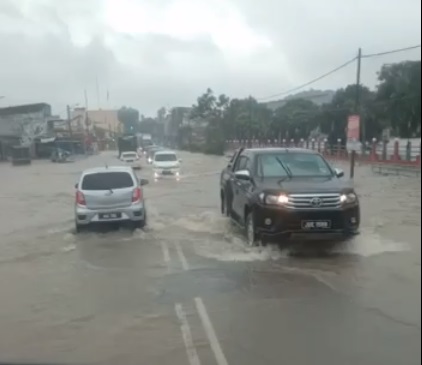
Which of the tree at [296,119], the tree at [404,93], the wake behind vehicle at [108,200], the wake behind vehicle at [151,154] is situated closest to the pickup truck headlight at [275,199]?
the wake behind vehicle at [108,200]

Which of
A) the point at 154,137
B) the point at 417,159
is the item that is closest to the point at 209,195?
the point at 417,159

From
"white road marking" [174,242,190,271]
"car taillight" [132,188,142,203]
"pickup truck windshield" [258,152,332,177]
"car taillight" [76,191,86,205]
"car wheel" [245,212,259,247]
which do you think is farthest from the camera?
"car taillight" [132,188,142,203]

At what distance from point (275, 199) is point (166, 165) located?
2434cm

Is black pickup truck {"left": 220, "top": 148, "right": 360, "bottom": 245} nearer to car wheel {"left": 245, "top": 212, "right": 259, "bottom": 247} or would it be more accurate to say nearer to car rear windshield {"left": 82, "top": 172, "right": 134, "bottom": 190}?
car wheel {"left": 245, "top": 212, "right": 259, "bottom": 247}

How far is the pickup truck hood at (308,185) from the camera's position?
26.9 feet

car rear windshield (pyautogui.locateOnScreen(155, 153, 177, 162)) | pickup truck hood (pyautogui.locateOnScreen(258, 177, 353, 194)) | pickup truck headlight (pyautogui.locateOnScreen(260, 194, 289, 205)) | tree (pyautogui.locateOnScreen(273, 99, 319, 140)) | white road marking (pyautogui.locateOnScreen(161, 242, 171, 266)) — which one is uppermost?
tree (pyautogui.locateOnScreen(273, 99, 319, 140))

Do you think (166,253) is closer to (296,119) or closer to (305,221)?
(305,221)

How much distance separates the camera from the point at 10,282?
781cm

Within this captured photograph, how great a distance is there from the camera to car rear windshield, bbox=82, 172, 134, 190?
1216 cm

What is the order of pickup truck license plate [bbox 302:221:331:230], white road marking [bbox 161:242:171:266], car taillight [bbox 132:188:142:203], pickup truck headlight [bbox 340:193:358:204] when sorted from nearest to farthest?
pickup truck license plate [bbox 302:221:331:230]
pickup truck headlight [bbox 340:193:358:204]
white road marking [bbox 161:242:171:266]
car taillight [bbox 132:188:142:203]

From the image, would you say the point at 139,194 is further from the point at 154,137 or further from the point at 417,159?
the point at 154,137

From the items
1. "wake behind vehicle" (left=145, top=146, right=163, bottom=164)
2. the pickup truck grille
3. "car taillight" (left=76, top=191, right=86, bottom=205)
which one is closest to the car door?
the pickup truck grille

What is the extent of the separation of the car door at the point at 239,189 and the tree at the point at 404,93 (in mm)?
7080

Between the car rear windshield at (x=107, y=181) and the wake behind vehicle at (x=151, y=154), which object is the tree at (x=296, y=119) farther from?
the wake behind vehicle at (x=151, y=154)
